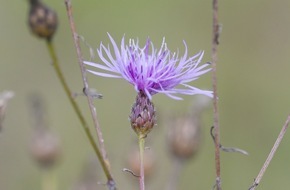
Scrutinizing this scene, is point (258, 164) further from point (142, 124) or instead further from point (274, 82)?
point (142, 124)

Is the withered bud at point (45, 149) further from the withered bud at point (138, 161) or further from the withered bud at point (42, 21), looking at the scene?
the withered bud at point (42, 21)

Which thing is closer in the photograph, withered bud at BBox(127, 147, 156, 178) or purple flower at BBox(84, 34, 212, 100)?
purple flower at BBox(84, 34, 212, 100)

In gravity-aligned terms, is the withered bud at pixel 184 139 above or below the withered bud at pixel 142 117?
below

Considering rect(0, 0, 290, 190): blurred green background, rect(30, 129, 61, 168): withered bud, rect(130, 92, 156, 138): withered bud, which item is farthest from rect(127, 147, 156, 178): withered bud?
rect(0, 0, 290, 190): blurred green background

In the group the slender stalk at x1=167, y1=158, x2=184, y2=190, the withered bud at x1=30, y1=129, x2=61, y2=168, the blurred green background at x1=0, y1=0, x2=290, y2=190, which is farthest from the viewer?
the blurred green background at x1=0, y1=0, x2=290, y2=190

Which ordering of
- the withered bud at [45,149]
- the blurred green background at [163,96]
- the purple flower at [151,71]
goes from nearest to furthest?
the purple flower at [151,71], the withered bud at [45,149], the blurred green background at [163,96]

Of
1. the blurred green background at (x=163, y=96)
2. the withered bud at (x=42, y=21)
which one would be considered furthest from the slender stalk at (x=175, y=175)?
the blurred green background at (x=163, y=96)

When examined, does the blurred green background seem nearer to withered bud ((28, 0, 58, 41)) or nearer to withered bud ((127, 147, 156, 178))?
withered bud ((127, 147, 156, 178))
